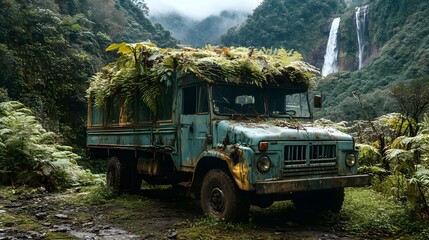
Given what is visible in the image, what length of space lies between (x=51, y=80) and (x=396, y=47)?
4433 cm

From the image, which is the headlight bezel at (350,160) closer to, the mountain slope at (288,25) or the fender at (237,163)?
the fender at (237,163)

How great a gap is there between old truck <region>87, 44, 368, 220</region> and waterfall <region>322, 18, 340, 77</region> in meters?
57.9

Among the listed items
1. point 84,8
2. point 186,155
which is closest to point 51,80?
point 84,8

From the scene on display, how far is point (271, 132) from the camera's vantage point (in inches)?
249

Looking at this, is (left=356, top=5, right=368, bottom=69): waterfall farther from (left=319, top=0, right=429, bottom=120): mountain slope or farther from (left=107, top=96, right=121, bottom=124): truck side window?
(left=107, top=96, right=121, bottom=124): truck side window

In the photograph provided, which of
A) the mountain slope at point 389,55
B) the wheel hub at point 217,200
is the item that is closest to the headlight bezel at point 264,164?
the wheel hub at point 217,200

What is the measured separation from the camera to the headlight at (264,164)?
6051mm

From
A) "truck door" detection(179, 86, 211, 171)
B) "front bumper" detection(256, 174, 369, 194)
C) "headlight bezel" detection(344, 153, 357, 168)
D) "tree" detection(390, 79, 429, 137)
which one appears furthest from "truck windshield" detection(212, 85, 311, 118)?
"tree" detection(390, 79, 429, 137)

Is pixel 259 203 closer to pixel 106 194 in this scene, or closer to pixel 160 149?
pixel 160 149

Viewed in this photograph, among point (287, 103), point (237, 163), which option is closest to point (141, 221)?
point (237, 163)

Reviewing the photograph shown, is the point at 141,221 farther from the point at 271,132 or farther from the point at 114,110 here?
the point at 114,110

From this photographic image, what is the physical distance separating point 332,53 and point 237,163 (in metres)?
65.5

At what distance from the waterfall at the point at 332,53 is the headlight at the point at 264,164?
59.8 metres

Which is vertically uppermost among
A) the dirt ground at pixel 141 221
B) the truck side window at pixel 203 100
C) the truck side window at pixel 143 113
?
the truck side window at pixel 203 100
